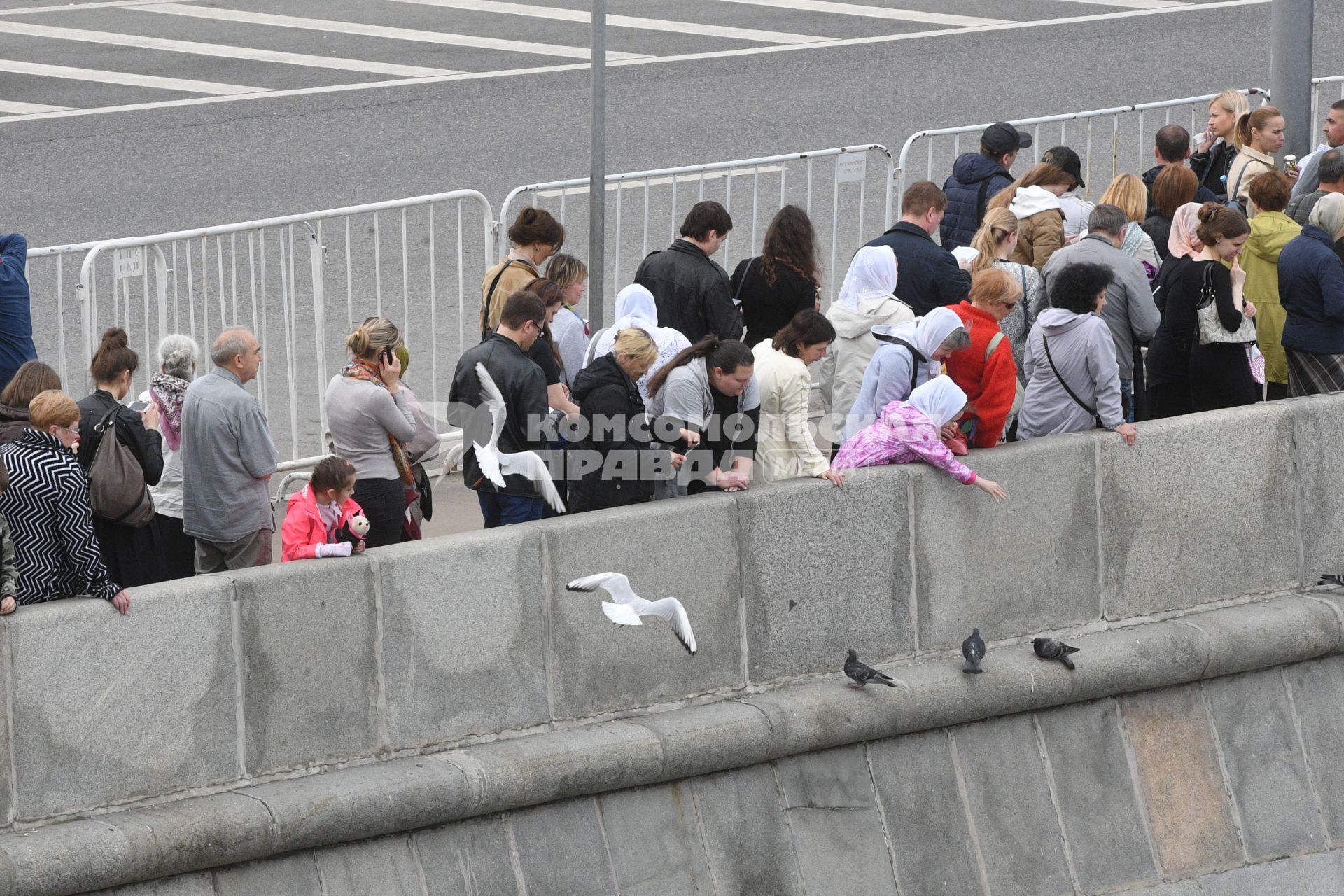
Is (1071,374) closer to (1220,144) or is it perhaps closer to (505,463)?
(505,463)

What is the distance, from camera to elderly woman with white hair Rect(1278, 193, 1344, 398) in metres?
9.23

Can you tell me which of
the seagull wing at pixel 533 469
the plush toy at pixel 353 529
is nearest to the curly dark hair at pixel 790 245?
the seagull wing at pixel 533 469

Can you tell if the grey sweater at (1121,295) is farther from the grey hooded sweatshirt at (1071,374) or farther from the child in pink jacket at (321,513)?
the child in pink jacket at (321,513)

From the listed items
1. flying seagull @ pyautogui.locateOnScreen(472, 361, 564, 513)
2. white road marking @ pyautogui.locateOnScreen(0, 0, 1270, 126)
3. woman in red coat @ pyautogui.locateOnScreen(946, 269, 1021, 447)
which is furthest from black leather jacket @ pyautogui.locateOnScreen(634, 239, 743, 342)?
white road marking @ pyautogui.locateOnScreen(0, 0, 1270, 126)

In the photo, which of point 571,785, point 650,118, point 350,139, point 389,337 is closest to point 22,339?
point 389,337

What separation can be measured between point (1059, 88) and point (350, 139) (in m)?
6.33

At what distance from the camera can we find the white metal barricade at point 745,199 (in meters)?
10.9

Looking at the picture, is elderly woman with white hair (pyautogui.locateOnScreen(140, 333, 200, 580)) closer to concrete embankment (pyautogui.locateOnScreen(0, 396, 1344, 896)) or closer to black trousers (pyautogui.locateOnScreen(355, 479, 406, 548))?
black trousers (pyautogui.locateOnScreen(355, 479, 406, 548))

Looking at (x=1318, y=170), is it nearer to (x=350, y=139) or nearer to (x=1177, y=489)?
(x=1177, y=489)

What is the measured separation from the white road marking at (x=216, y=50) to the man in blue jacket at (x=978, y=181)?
8.55m

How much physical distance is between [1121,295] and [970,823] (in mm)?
2553

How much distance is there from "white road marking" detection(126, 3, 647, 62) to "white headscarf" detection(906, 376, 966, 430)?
10.9 meters

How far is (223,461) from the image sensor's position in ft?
24.6

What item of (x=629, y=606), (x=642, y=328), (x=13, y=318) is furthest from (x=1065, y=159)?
(x=13, y=318)
